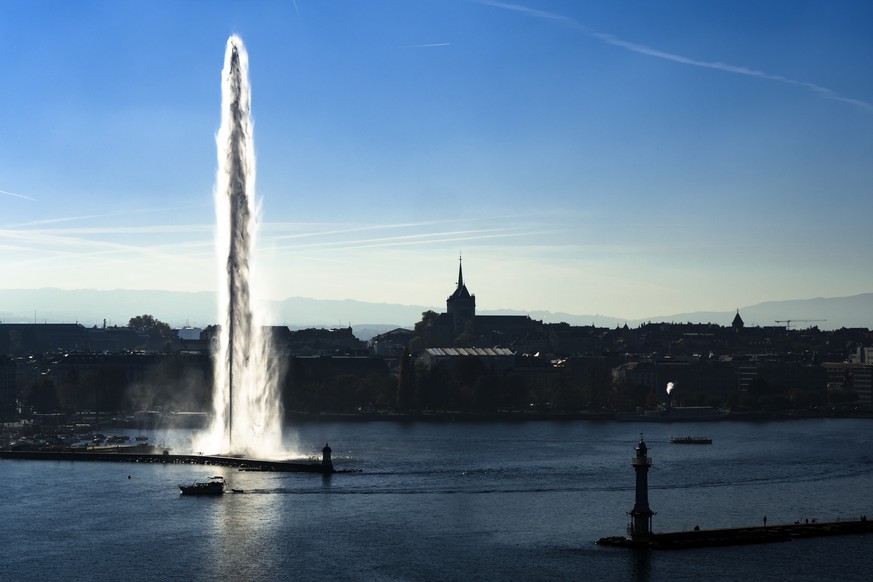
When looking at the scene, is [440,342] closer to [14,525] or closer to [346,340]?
[346,340]

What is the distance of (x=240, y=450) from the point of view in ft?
235

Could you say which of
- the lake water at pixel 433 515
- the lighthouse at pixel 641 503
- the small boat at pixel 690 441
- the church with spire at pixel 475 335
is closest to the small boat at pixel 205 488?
the lake water at pixel 433 515

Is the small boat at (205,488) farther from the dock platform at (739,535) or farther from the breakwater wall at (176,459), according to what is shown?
the dock platform at (739,535)

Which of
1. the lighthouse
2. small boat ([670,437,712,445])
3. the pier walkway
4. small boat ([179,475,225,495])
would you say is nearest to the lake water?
small boat ([179,475,225,495])

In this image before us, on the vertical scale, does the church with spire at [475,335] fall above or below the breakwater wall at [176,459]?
above

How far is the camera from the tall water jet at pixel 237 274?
65562 millimetres

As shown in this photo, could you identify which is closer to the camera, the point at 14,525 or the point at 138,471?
the point at 14,525

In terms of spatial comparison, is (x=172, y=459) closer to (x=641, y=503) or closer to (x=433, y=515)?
(x=433, y=515)

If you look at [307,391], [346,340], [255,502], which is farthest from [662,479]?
[346,340]

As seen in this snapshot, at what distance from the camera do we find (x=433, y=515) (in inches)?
2036

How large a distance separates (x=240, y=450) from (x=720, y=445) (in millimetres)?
33622

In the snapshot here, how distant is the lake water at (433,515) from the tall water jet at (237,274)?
4786 mm

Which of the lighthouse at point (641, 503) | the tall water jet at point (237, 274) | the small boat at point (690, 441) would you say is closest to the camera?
the lighthouse at point (641, 503)

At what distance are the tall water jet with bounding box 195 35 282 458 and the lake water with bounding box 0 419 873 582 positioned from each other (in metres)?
4.79
